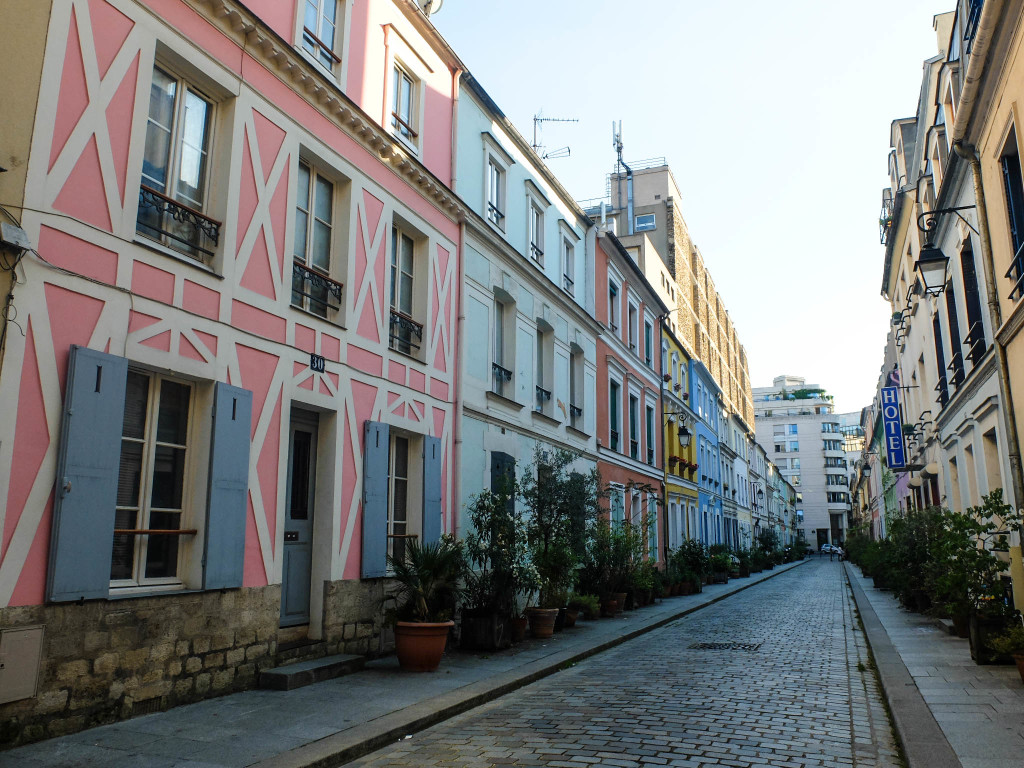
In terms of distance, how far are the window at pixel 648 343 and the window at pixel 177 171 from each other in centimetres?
1814

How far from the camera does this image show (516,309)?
14.6 meters

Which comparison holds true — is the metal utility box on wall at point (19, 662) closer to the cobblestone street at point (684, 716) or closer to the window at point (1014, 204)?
the cobblestone street at point (684, 716)

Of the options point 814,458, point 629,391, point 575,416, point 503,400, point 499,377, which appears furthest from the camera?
point 814,458

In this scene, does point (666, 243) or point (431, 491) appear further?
point (666, 243)

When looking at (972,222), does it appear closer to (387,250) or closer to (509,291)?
(509,291)

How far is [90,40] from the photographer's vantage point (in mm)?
6371

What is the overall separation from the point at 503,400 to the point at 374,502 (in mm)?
4485

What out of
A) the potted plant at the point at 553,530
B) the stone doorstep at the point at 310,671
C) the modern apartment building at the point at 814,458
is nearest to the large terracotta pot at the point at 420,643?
the stone doorstep at the point at 310,671

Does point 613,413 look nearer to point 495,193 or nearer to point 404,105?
point 495,193

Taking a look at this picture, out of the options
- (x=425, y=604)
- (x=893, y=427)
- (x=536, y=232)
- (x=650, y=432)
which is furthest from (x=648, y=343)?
(x=425, y=604)

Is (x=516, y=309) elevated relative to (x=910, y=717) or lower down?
elevated

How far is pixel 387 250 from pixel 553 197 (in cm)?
742

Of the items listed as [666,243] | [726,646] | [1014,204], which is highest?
[666,243]

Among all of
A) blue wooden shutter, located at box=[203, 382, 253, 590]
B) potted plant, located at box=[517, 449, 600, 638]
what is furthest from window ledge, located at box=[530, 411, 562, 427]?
blue wooden shutter, located at box=[203, 382, 253, 590]
